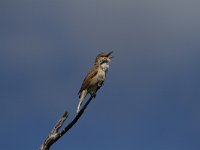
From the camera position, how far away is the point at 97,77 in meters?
15.0

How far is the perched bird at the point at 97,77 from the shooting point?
48.8 feet

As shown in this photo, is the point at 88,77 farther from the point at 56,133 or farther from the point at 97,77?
the point at 56,133

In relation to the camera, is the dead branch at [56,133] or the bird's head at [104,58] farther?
the bird's head at [104,58]

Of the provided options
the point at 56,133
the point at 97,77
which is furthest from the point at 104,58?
the point at 56,133

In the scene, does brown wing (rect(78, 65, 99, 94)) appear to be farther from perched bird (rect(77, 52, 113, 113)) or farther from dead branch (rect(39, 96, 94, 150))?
dead branch (rect(39, 96, 94, 150))

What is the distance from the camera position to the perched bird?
48.8ft

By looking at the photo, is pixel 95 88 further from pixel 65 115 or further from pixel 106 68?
pixel 65 115

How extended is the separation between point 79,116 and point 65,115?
0.35m

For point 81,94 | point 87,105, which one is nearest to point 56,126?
point 87,105

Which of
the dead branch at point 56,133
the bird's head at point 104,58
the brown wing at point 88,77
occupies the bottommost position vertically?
the dead branch at point 56,133

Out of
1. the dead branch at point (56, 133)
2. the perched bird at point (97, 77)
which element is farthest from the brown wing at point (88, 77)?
the dead branch at point (56, 133)

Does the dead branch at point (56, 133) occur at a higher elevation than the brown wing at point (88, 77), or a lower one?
lower

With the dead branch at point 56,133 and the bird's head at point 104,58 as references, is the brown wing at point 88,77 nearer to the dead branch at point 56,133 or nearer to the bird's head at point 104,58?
the bird's head at point 104,58

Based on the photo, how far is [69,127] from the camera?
35.3 ft
